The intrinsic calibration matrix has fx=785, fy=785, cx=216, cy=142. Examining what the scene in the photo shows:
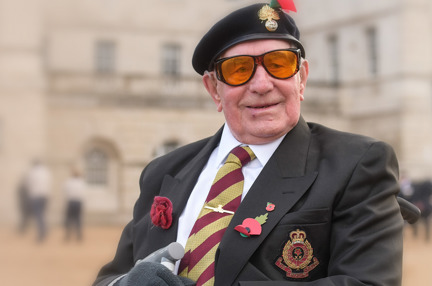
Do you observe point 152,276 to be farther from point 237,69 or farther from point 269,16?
point 269,16

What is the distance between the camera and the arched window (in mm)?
28953

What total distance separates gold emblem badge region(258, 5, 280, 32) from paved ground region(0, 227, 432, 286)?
1018 centimetres

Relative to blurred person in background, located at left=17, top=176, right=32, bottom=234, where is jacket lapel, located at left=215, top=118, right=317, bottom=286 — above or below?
above

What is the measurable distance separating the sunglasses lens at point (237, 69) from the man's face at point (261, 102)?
0.07ft

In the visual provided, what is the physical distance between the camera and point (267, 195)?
2957 mm

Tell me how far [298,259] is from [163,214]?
0.61 meters

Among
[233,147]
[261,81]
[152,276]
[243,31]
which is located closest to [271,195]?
[233,147]

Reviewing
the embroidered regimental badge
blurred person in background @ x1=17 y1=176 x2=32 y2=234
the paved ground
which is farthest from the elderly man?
blurred person in background @ x1=17 y1=176 x2=32 y2=234

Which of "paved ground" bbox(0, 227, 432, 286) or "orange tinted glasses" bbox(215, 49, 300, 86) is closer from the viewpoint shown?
"orange tinted glasses" bbox(215, 49, 300, 86)

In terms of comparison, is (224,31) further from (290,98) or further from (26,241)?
(26,241)

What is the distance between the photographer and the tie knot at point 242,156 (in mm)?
3109

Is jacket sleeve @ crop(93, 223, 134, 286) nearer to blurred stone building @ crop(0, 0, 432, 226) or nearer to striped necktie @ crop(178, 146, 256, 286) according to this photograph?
striped necktie @ crop(178, 146, 256, 286)

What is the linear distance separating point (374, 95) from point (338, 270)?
97.2ft

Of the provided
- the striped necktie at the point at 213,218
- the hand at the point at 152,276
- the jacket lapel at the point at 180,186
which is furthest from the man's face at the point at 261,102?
the hand at the point at 152,276
